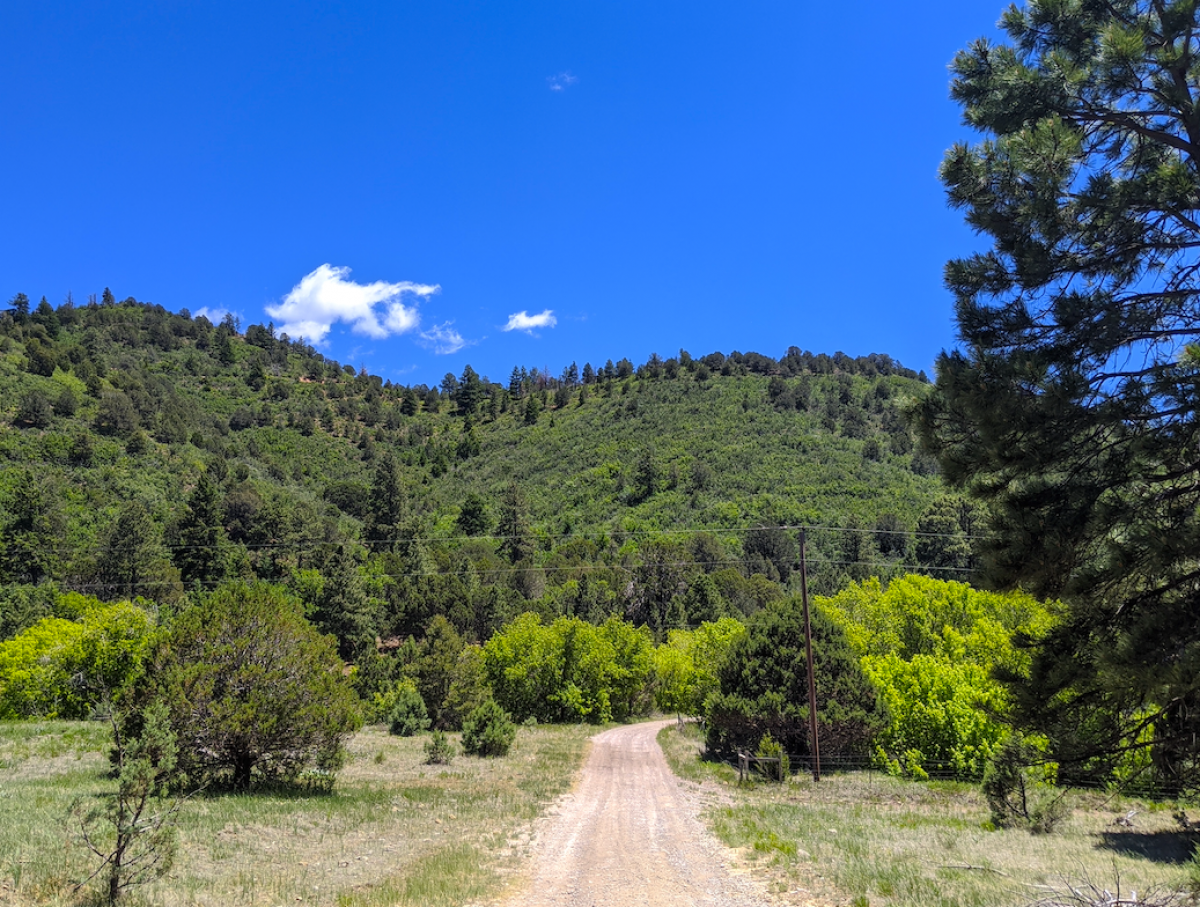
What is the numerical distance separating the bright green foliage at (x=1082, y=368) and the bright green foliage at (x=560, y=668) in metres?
38.8

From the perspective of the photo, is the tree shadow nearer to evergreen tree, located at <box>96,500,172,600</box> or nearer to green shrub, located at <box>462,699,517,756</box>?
green shrub, located at <box>462,699,517,756</box>

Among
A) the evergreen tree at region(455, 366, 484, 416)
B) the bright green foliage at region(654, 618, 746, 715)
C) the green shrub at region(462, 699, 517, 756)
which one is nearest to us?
the green shrub at region(462, 699, 517, 756)

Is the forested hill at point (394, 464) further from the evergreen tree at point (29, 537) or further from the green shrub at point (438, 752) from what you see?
the green shrub at point (438, 752)

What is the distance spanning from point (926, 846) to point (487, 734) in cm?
1667

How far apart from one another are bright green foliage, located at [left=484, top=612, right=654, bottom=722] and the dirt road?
23155 millimetres

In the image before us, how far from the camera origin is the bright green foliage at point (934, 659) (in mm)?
23719

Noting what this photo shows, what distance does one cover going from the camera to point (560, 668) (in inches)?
1725

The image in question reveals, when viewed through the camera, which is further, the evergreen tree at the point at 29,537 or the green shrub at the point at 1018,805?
the evergreen tree at the point at 29,537

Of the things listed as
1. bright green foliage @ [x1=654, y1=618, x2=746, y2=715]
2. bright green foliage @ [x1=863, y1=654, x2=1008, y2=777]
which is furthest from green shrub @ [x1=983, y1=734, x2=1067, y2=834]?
bright green foliage @ [x1=654, y1=618, x2=746, y2=715]

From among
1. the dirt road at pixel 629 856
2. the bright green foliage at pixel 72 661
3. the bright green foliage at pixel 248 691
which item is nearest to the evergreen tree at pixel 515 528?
the bright green foliage at pixel 72 661

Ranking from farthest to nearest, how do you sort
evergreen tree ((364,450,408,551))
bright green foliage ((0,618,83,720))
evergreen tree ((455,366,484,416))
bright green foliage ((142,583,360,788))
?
evergreen tree ((455,366,484,416)), evergreen tree ((364,450,408,551)), bright green foliage ((0,618,83,720)), bright green foliage ((142,583,360,788))

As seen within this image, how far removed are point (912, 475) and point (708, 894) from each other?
89314mm

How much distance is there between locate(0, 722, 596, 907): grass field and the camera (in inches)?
316

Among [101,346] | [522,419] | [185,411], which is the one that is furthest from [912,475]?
[101,346]
